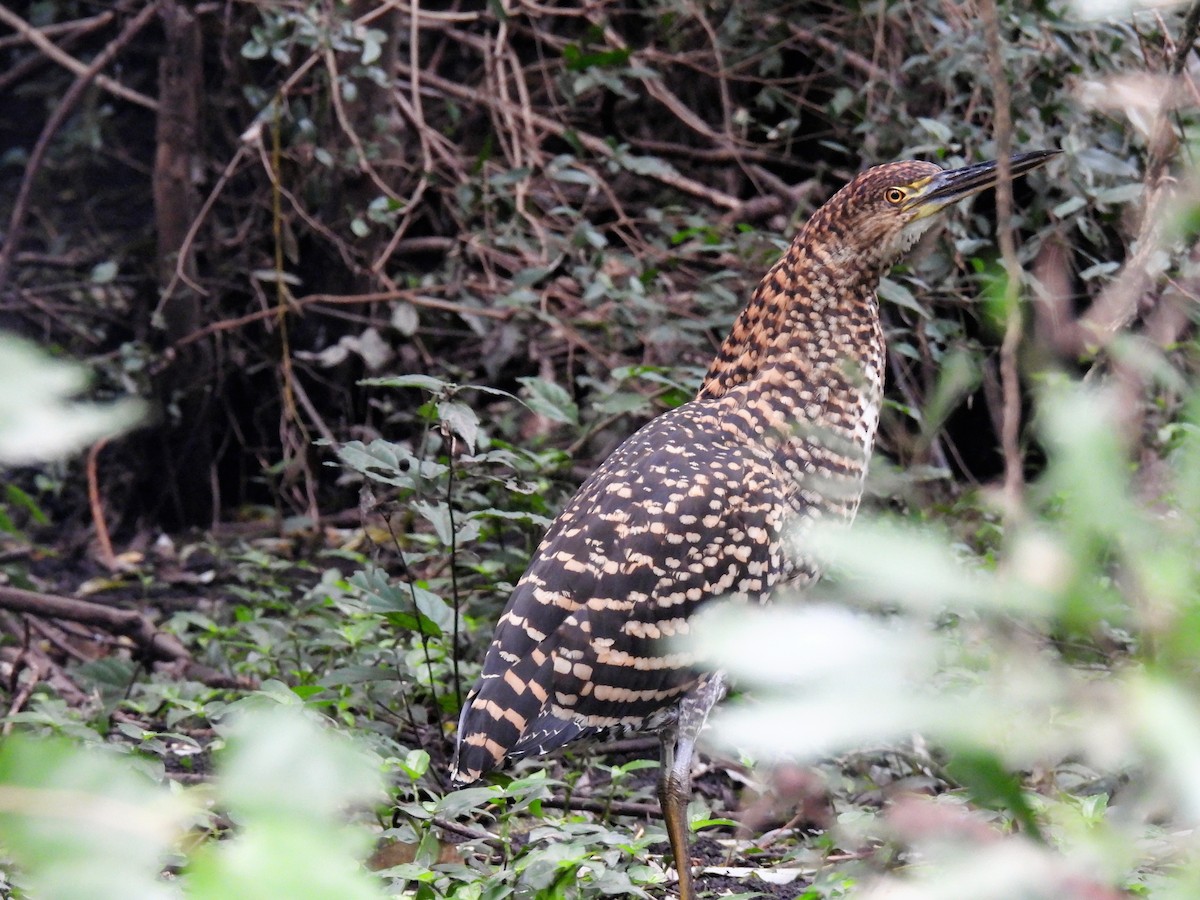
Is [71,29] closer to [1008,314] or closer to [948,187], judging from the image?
[948,187]

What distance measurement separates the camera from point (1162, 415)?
5.37 meters

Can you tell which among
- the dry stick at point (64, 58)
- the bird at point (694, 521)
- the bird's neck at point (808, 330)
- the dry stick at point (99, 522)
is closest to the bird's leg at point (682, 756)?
the bird at point (694, 521)

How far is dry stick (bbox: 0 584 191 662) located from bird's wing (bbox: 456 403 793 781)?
1543 mm

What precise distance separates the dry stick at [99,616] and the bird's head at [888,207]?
2.43 metres

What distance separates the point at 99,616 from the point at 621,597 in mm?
1879

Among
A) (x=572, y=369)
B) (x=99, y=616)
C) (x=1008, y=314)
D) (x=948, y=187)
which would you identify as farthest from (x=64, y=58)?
(x=1008, y=314)

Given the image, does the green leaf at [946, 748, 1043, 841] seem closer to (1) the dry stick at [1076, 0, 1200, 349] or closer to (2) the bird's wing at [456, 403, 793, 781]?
(1) the dry stick at [1076, 0, 1200, 349]

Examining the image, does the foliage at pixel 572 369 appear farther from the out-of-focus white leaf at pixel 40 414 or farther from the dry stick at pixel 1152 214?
the out-of-focus white leaf at pixel 40 414

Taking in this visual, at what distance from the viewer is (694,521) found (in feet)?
10.7

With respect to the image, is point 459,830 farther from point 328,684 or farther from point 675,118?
point 675,118

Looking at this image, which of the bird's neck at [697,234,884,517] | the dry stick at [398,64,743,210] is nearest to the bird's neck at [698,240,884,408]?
the bird's neck at [697,234,884,517]

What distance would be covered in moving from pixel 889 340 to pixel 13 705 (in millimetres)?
3287

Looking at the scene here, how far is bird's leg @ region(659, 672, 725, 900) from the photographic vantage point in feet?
10.5

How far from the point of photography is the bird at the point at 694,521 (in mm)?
3156
